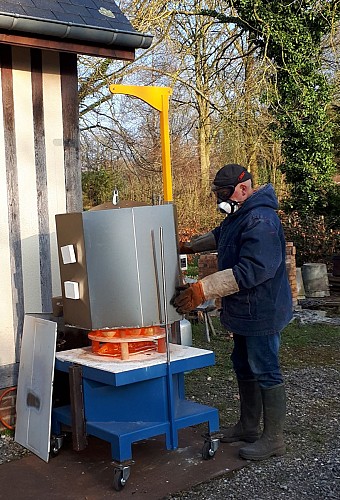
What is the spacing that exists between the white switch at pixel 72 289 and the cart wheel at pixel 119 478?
1.04 metres

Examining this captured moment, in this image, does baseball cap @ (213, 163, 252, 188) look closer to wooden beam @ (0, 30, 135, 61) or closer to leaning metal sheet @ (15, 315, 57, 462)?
wooden beam @ (0, 30, 135, 61)

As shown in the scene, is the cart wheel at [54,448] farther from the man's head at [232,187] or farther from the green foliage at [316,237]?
the green foliage at [316,237]

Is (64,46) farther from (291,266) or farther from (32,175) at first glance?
(291,266)

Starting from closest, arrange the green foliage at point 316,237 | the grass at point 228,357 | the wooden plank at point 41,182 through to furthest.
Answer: the wooden plank at point 41,182 → the grass at point 228,357 → the green foliage at point 316,237

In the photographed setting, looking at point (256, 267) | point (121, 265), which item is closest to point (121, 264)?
point (121, 265)

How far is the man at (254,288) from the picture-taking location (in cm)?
393

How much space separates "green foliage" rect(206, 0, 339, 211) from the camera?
14.2 meters

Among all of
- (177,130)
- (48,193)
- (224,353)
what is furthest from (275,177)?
(48,193)

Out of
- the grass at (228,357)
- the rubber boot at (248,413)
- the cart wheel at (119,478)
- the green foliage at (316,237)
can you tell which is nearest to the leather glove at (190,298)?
the rubber boot at (248,413)

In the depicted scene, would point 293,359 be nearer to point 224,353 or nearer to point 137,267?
point 224,353

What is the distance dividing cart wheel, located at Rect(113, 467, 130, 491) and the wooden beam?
272 centimetres

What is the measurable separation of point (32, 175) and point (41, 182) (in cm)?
9

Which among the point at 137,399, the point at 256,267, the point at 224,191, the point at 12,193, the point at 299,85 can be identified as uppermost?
the point at 299,85

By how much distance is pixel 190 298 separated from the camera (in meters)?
3.90
